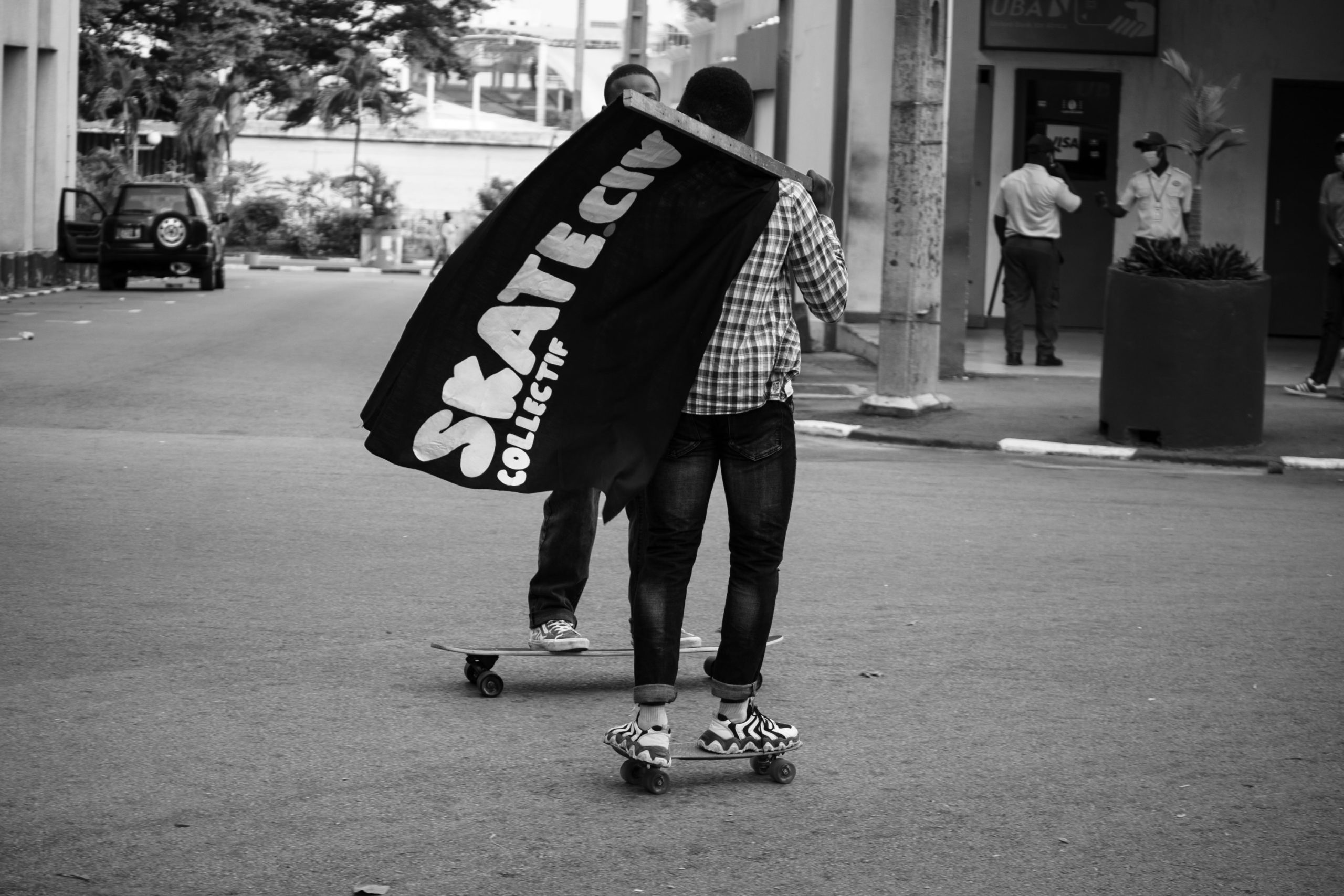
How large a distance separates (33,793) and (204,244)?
88.3 ft

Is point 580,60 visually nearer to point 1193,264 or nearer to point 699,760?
point 1193,264

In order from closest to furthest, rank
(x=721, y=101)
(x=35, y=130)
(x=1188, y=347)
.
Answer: (x=721, y=101), (x=1188, y=347), (x=35, y=130)

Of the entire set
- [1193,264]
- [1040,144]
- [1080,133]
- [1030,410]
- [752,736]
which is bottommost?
[752,736]

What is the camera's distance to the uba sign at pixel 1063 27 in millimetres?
21281

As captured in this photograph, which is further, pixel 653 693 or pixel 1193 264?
pixel 1193 264

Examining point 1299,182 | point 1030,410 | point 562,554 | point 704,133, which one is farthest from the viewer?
point 1299,182

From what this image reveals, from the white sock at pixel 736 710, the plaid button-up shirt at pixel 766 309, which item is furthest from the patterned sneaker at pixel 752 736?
the plaid button-up shirt at pixel 766 309

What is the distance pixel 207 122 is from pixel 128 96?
224 centimetres

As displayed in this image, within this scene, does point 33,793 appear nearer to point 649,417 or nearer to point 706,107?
point 649,417

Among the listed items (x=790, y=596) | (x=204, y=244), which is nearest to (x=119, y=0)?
(x=204, y=244)

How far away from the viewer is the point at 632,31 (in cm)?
2064

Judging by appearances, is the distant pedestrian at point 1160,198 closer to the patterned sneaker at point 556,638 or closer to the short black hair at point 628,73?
the short black hair at point 628,73

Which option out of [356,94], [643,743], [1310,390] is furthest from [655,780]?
[356,94]

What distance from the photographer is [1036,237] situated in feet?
56.7
